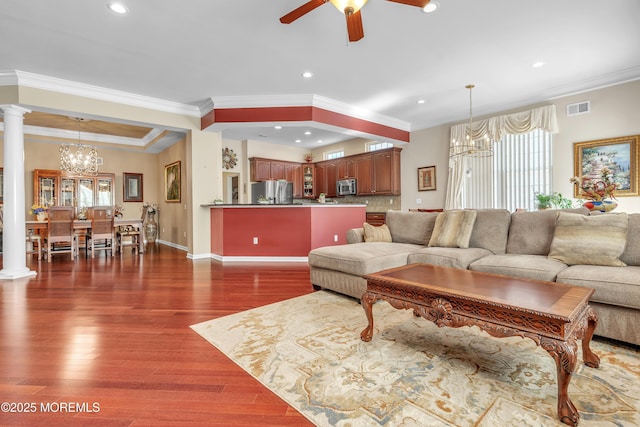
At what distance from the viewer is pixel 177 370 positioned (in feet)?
5.76

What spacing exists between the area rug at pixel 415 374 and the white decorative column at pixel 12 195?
12.3 ft

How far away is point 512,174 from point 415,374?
17.0 feet

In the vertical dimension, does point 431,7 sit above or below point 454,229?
above

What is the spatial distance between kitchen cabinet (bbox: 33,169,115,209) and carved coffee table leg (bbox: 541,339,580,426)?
9.40m

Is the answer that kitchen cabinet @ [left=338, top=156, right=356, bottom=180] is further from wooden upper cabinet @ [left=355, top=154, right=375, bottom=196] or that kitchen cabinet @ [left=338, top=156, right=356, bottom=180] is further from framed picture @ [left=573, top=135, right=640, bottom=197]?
framed picture @ [left=573, top=135, right=640, bottom=197]

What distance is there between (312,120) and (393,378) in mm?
4307

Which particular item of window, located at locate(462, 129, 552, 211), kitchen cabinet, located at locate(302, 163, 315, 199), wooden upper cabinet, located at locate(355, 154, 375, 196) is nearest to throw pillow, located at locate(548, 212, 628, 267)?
window, located at locate(462, 129, 552, 211)

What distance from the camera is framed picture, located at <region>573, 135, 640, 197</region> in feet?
14.0

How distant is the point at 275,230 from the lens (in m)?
5.36

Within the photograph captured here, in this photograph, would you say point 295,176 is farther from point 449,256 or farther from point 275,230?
point 449,256

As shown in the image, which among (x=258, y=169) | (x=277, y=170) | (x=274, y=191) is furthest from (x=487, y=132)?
(x=258, y=169)

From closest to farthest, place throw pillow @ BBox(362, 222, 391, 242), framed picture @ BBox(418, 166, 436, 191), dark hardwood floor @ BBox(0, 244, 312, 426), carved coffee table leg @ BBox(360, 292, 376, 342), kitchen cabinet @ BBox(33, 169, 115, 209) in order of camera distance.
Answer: dark hardwood floor @ BBox(0, 244, 312, 426), carved coffee table leg @ BBox(360, 292, 376, 342), throw pillow @ BBox(362, 222, 391, 242), framed picture @ BBox(418, 166, 436, 191), kitchen cabinet @ BBox(33, 169, 115, 209)

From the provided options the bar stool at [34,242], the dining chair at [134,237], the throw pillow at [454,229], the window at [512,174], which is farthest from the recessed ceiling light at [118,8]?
the window at [512,174]

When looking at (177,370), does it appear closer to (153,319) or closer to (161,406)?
(161,406)
